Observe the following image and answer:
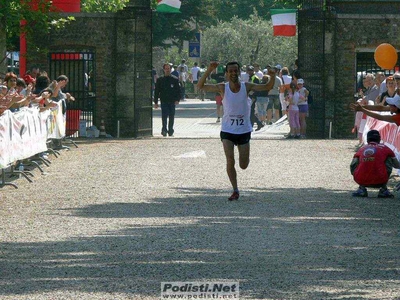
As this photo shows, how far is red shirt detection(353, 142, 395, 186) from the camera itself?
17.1 meters

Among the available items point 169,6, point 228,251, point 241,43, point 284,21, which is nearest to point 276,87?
point 284,21

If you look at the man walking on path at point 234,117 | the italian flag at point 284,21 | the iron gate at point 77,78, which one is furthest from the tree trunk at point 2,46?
the man walking on path at point 234,117

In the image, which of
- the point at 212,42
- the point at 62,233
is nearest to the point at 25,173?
the point at 62,233

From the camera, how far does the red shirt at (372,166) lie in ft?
56.2

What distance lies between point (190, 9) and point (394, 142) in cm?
4626

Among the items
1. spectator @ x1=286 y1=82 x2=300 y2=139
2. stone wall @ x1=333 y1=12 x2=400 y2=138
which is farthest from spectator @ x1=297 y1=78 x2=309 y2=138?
stone wall @ x1=333 y1=12 x2=400 y2=138

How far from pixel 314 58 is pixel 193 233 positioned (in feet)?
68.1

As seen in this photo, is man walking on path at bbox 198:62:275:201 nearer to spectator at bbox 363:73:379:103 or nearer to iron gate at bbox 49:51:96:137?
spectator at bbox 363:73:379:103

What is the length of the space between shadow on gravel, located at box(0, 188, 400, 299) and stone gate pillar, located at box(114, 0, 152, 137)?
54.9ft

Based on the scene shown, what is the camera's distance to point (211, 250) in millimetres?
11633

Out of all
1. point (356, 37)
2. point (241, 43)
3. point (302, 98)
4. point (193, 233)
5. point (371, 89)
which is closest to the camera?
point (193, 233)

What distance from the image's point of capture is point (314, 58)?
109ft

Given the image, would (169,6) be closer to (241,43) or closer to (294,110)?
(294,110)

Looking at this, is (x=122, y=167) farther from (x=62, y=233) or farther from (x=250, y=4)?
(x=250, y=4)
